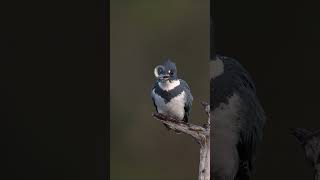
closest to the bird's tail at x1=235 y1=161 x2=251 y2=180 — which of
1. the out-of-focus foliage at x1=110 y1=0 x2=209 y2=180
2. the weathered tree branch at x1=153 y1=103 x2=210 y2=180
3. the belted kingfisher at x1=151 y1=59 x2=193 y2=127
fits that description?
the weathered tree branch at x1=153 y1=103 x2=210 y2=180

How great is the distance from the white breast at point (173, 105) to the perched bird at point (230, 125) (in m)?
0.89

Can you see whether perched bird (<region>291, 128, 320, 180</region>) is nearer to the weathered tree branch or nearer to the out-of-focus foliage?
the weathered tree branch

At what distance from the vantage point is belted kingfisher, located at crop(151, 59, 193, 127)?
2.61 metres

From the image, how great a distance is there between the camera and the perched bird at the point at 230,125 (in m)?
1.61

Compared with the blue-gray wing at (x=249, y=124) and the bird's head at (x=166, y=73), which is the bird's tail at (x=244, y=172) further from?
the bird's head at (x=166, y=73)

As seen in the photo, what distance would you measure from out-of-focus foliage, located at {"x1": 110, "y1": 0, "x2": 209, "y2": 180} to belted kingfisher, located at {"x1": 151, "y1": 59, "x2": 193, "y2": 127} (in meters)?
0.22

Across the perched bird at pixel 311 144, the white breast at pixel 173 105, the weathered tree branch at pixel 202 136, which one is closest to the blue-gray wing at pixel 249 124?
the perched bird at pixel 311 144

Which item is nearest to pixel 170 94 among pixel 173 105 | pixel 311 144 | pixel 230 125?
pixel 173 105

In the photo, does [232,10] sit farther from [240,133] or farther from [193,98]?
[193,98]

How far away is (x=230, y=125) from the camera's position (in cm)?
169

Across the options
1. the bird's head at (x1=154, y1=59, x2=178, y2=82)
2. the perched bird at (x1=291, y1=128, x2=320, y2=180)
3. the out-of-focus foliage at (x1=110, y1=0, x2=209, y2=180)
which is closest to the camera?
the perched bird at (x1=291, y1=128, x2=320, y2=180)

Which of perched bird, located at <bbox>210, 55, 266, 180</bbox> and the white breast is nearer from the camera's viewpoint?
perched bird, located at <bbox>210, 55, 266, 180</bbox>
